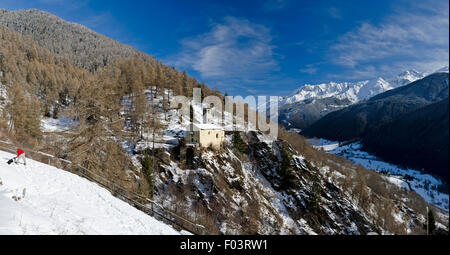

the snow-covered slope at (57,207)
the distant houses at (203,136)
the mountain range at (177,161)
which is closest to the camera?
the snow-covered slope at (57,207)

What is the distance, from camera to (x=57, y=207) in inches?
362

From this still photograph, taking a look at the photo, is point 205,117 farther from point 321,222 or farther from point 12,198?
point 12,198

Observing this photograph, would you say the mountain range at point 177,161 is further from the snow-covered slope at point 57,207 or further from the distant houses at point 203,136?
the distant houses at point 203,136

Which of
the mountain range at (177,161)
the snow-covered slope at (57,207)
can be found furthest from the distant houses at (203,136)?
→ the snow-covered slope at (57,207)

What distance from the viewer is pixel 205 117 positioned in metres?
81.1

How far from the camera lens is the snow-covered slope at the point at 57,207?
24.3ft

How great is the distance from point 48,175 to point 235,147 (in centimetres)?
5469

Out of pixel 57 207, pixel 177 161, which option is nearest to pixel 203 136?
pixel 177 161

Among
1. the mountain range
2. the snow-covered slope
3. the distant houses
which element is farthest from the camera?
the distant houses

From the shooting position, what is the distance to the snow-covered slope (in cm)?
740

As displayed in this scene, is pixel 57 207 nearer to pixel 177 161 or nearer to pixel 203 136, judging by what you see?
pixel 177 161

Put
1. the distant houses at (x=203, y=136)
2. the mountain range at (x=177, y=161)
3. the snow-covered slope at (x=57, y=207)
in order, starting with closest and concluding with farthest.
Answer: the snow-covered slope at (x=57, y=207)
the mountain range at (x=177, y=161)
the distant houses at (x=203, y=136)

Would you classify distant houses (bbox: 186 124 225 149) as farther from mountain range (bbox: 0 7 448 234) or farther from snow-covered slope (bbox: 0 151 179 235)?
snow-covered slope (bbox: 0 151 179 235)

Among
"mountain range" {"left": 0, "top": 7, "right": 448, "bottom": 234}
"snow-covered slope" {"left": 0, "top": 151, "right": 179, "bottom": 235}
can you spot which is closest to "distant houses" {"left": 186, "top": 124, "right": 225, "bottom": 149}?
"mountain range" {"left": 0, "top": 7, "right": 448, "bottom": 234}
